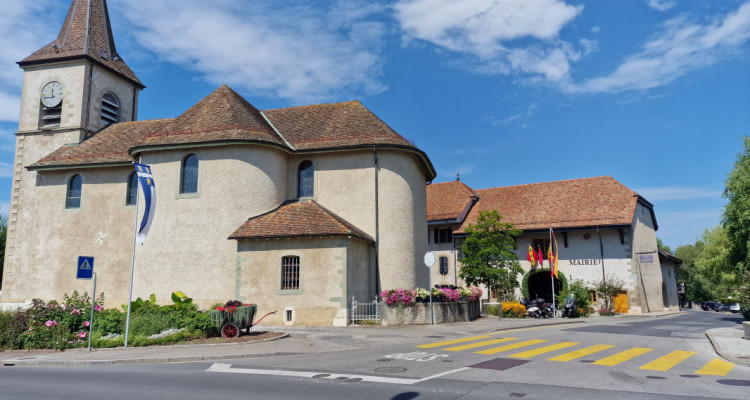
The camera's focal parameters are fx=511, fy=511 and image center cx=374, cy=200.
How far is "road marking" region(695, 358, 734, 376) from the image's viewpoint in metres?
10.5

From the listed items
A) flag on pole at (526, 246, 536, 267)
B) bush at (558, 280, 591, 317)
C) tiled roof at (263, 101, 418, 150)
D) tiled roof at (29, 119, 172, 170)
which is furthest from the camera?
flag on pole at (526, 246, 536, 267)

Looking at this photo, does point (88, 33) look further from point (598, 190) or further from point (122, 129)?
point (598, 190)

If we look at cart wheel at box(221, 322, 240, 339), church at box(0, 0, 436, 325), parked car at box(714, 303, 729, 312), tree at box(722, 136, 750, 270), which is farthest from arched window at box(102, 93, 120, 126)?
parked car at box(714, 303, 729, 312)

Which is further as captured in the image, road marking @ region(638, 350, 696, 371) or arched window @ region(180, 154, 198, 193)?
arched window @ region(180, 154, 198, 193)

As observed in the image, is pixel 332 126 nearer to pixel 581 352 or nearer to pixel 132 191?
pixel 132 191

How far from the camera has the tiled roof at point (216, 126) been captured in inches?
979

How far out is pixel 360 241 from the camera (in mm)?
23516

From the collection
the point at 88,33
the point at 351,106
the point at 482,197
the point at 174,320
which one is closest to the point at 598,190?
the point at 482,197

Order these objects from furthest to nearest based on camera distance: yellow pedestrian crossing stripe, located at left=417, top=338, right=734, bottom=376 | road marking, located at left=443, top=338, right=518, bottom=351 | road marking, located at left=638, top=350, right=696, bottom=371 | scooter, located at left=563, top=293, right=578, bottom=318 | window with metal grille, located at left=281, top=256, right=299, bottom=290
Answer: scooter, located at left=563, top=293, right=578, bottom=318, window with metal grille, located at left=281, top=256, right=299, bottom=290, road marking, located at left=443, top=338, right=518, bottom=351, yellow pedestrian crossing stripe, located at left=417, top=338, right=734, bottom=376, road marking, located at left=638, top=350, right=696, bottom=371

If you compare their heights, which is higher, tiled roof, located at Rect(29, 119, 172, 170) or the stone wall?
tiled roof, located at Rect(29, 119, 172, 170)

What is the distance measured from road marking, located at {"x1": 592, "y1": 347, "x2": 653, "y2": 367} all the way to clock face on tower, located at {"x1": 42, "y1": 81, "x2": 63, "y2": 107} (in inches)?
1330

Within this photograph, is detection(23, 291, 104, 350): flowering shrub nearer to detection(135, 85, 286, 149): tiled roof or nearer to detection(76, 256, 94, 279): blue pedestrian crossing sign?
detection(76, 256, 94, 279): blue pedestrian crossing sign

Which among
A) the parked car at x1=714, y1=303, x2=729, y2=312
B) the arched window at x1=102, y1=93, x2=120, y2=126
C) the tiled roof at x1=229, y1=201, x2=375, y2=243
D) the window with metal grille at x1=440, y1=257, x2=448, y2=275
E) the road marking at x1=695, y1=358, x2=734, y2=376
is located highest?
the arched window at x1=102, y1=93, x2=120, y2=126

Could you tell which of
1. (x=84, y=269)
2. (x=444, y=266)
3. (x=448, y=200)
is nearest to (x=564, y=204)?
(x=448, y=200)
